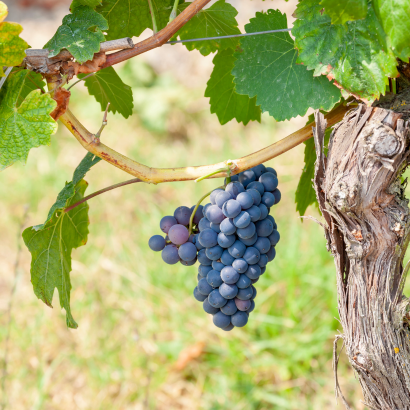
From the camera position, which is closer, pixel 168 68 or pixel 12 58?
pixel 12 58

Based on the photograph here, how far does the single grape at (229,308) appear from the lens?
79cm

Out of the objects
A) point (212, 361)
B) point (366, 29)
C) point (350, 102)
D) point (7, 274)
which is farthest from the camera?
point (7, 274)

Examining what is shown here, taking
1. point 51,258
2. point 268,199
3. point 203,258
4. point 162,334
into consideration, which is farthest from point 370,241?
point 162,334

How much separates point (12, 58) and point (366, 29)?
0.51m

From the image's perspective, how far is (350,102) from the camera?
28.5 inches

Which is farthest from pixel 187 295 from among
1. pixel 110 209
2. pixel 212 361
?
pixel 110 209

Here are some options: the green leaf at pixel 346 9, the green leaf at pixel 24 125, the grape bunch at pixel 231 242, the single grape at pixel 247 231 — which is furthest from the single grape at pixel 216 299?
the green leaf at pixel 346 9

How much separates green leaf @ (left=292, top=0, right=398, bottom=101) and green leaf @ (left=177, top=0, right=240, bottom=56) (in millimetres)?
260

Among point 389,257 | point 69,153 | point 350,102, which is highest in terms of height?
point 69,153

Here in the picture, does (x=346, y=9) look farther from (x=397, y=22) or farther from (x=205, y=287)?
(x=205, y=287)

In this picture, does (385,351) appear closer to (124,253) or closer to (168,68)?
(124,253)

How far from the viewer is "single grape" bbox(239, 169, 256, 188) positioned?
31.1 inches

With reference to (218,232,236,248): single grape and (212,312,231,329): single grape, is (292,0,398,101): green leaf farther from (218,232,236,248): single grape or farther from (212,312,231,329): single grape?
(212,312,231,329): single grape

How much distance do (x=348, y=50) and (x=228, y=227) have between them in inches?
12.9
